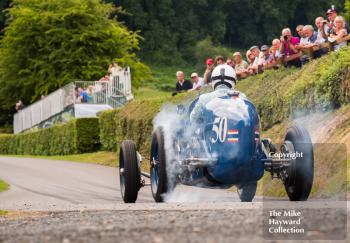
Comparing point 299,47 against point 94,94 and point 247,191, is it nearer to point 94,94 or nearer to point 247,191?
point 247,191

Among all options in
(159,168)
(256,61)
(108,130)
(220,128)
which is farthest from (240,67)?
(220,128)

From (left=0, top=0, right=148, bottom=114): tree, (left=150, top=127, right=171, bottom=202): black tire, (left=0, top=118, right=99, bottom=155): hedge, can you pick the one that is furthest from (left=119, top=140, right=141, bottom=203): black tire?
(left=0, top=0, right=148, bottom=114): tree

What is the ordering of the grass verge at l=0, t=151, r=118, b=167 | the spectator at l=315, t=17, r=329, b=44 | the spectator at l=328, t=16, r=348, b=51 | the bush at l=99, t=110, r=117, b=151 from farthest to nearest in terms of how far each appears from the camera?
the bush at l=99, t=110, r=117, b=151
the grass verge at l=0, t=151, r=118, b=167
the spectator at l=315, t=17, r=329, b=44
the spectator at l=328, t=16, r=348, b=51

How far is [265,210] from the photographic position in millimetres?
9766

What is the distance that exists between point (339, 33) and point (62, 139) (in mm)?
23486

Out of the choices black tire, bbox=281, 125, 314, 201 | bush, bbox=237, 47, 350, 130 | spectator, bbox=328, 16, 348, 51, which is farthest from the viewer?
spectator, bbox=328, 16, 348, 51

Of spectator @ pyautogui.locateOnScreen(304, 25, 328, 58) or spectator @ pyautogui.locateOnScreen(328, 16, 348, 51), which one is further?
spectator @ pyautogui.locateOnScreen(304, 25, 328, 58)

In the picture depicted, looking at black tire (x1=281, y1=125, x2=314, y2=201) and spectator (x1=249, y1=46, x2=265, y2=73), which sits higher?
spectator (x1=249, y1=46, x2=265, y2=73)

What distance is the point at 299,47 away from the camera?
21.6 m

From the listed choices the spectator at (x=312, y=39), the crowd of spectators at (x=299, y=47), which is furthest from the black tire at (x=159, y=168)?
the spectator at (x=312, y=39)

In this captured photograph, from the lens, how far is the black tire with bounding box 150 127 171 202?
14.1 meters

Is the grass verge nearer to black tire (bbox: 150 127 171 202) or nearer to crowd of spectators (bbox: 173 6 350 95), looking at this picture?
crowd of spectators (bbox: 173 6 350 95)

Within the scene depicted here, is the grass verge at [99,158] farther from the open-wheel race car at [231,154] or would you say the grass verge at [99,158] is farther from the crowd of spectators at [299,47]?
the open-wheel race car at [231,154]

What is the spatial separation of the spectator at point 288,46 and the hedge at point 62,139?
17.1 meters
